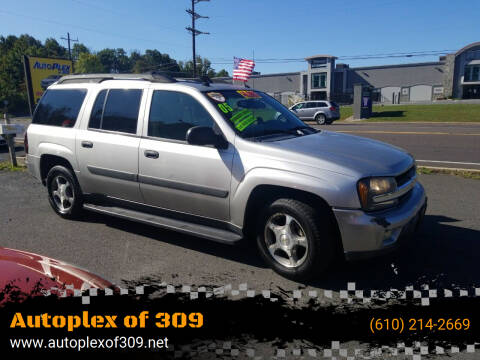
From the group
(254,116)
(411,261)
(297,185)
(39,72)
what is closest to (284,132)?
(254,116)

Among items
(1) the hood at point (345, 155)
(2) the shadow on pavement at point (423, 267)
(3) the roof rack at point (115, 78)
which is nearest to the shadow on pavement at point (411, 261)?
(2) the shadow on pavement at point (423, 267)

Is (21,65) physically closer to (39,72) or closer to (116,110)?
(39,72)

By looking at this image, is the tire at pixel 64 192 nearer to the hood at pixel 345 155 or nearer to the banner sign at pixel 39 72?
the hood at pixel 345 155

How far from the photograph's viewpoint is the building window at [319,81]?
66.6 metres

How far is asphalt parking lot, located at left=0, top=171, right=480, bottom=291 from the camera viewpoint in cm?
370

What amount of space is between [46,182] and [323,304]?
4.37m

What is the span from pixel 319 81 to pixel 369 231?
220ft

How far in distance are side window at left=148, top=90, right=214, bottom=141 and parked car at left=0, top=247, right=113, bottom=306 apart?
2.08 metres

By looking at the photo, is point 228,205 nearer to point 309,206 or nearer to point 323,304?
point 309,206

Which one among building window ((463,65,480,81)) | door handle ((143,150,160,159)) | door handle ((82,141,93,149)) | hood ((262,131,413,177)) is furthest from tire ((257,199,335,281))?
building window ((463,65,480,81))

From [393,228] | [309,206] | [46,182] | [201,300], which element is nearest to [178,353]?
[201,300]

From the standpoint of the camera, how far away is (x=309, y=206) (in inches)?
137

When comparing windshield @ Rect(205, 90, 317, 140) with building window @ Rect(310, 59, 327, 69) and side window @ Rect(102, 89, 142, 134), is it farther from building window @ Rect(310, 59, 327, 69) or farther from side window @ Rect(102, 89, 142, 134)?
building window @ Rect(310, 59, 327, 69)

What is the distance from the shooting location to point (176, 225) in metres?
4.27
